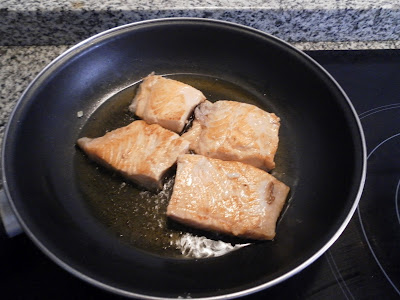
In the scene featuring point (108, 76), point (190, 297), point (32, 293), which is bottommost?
point (32, 293)

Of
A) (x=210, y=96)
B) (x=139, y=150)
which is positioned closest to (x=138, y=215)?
(x=139, y=150)

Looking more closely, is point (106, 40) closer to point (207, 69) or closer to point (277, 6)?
point (207, 69)

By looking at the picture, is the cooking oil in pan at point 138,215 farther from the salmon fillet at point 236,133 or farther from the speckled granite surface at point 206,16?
the speckled granite surface at point 206,16

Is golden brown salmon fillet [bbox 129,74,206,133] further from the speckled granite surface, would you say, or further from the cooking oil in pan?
the speckled granite surface

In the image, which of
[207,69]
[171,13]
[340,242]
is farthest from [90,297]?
[171,13]

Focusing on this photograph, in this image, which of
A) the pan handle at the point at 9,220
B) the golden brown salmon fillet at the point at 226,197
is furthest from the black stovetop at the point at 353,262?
the golden brown salmon fillet at the point at 226,197

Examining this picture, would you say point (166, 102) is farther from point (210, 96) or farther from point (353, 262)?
point (353, 262)
